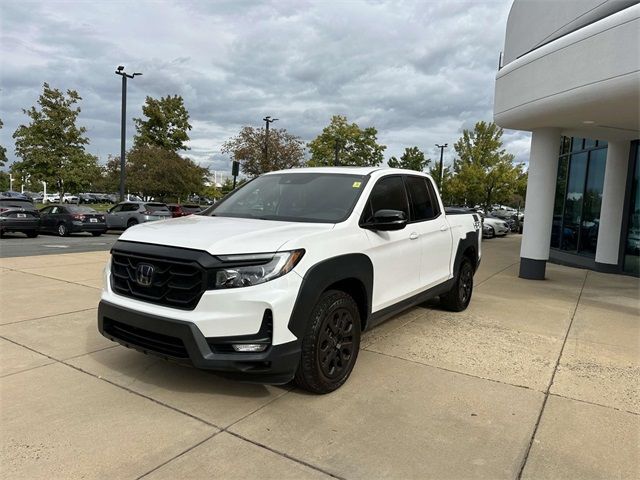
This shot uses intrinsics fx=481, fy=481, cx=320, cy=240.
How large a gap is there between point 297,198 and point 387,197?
0.90 m

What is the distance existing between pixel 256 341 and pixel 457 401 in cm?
171

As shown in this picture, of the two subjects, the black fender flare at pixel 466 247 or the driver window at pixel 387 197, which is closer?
the driver window at pixel 387 197

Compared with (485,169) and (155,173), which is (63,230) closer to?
(155,173)

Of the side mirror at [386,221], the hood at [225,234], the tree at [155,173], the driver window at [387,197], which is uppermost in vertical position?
the tree at [155,173]

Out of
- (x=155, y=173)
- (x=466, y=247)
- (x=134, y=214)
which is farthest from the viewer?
(x=155, y=173)

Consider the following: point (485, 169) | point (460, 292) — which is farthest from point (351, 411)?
point (485, 169)

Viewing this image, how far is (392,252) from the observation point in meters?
4.52

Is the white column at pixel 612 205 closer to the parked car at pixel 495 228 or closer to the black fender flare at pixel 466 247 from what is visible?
the black fender flare at pixel 466 247

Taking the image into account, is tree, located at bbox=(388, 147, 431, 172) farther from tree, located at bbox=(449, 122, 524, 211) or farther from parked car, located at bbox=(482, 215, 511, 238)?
parked car, located at bbox=(482, 215, 511, 238)

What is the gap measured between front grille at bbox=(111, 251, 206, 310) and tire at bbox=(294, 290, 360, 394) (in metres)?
0.85

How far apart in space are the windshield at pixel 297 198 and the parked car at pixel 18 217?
15928mm

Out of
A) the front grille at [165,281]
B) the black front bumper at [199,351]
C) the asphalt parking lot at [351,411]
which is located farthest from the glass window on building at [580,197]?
the front grille at [165,281]

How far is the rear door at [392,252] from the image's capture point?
168 inches

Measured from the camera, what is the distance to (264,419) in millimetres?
3352
